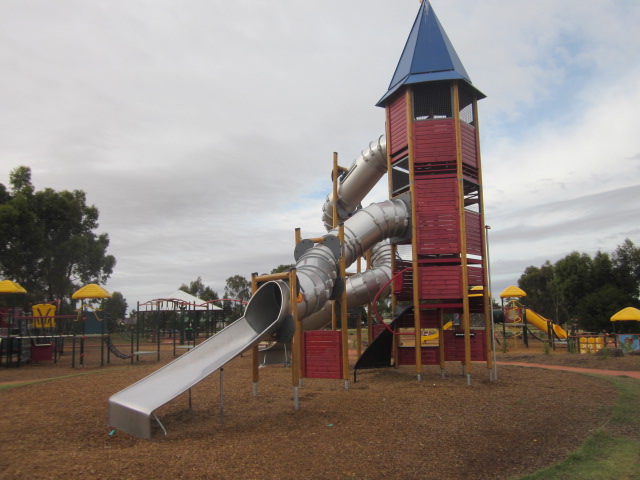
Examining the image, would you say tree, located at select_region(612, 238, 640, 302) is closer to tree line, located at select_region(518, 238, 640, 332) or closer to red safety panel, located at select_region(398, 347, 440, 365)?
tree line, located at select_region(518, 238, 640, 332)

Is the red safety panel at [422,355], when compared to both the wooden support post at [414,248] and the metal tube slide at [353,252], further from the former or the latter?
the metal tube slide at [353,252]

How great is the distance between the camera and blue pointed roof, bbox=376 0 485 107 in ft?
42.4

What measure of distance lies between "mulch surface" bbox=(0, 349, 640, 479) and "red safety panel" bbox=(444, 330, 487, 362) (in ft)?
2.17

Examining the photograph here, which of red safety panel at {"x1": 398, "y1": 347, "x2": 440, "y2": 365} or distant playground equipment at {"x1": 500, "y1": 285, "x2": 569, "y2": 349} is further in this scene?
distant playground equipment at {"x1": 500, "y1": 285, "x2": 569, "y2": 349}

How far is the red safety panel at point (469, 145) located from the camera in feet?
42.1

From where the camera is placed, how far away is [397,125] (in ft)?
44.0

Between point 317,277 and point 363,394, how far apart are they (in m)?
2.60

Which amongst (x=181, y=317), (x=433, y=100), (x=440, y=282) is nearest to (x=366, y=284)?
(x=440, y=282)

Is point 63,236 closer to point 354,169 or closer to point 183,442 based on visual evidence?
point 354,169

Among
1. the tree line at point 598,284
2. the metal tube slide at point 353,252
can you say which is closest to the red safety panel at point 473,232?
the metal tube slide at point 353,252

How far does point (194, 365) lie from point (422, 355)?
668 cm

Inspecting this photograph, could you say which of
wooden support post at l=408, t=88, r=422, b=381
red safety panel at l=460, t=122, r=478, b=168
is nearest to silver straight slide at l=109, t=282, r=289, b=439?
wooden support post at l=408, t=88, r=422, b=381

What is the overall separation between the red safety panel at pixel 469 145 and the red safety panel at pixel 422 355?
4.96 m

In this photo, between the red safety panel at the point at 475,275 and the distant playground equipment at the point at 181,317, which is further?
the distant playground equipment at the point at 181,317
